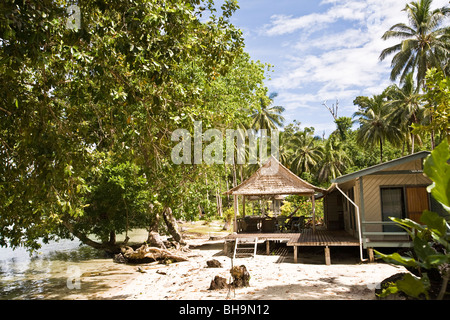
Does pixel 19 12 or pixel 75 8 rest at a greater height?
pixel 75 8

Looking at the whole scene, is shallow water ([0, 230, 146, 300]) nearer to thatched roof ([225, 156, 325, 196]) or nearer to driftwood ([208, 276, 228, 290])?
driftwood ([208, 276, 228, 290])

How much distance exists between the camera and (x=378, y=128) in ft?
131

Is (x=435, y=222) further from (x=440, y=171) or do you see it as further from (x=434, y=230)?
(x=440, y=171)

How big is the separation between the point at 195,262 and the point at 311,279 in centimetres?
682

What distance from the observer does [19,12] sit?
4.67 m

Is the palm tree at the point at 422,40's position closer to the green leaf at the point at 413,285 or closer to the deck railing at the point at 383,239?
the deck railing at the point at 383,239

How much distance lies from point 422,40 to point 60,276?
34133mm

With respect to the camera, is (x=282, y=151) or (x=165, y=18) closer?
(x=165, y=18)

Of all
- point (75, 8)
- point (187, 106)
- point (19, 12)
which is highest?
point (75, 8)

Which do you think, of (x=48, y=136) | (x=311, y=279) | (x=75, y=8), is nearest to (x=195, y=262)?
(x=311, y=279)

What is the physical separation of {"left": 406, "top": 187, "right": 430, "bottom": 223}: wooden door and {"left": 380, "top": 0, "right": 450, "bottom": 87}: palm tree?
69.6ft

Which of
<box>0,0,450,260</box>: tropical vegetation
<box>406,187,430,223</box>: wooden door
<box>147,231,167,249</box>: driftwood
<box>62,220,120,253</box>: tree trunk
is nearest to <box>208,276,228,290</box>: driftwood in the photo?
<box>0,0,450,260</box>: tropical vegetation

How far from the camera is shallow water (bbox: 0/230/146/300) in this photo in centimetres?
1227

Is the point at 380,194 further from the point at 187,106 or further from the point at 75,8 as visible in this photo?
the point at 75,8
